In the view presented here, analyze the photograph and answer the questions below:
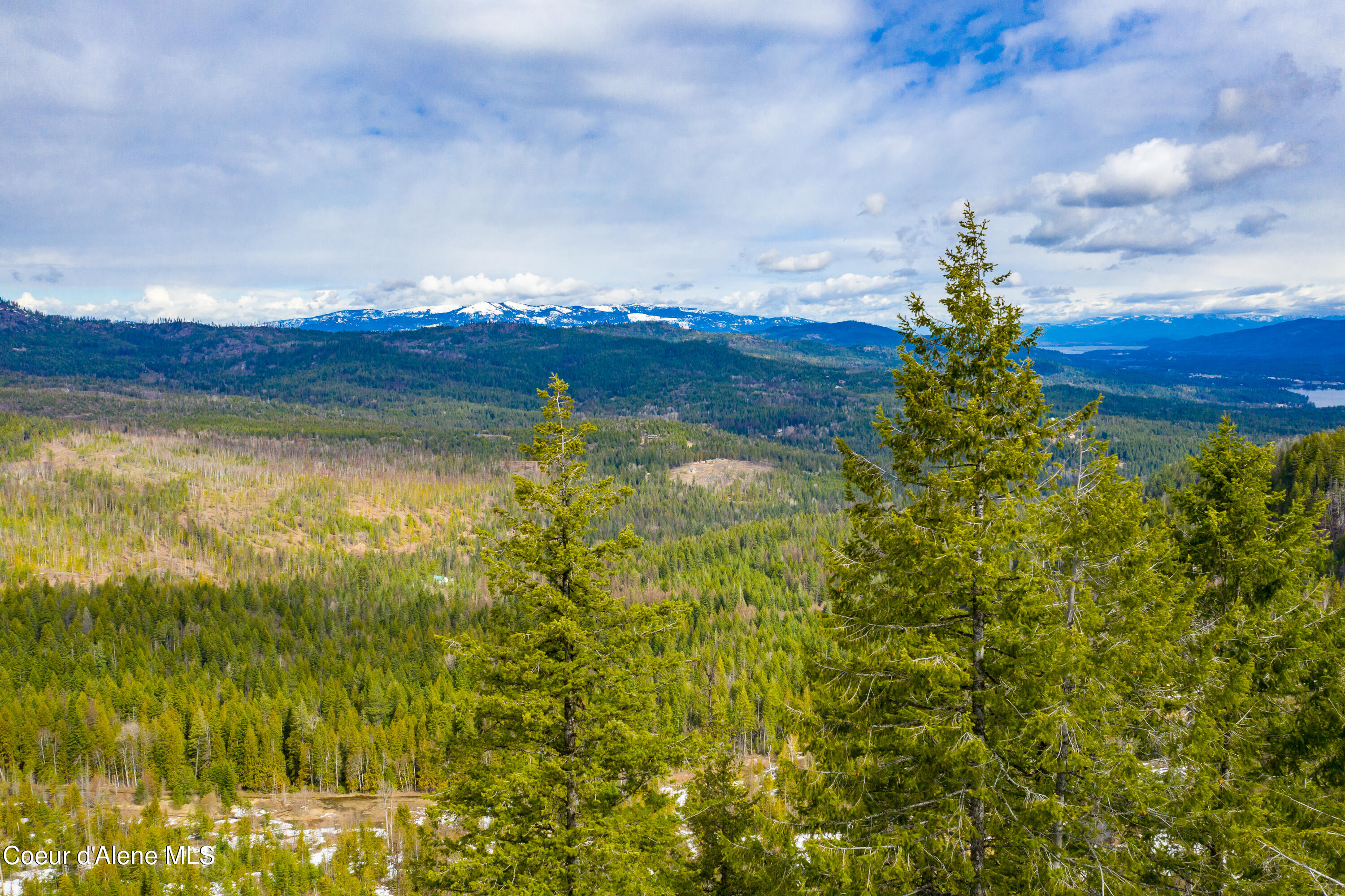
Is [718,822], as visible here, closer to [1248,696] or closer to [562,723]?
[562,723]

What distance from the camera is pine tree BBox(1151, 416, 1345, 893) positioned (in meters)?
13.6

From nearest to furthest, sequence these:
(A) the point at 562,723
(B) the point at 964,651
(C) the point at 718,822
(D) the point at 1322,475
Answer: (B) the point at 964,651 < (A) the point at 562,723 < (C) the point at 718,822 < (D) the point at 1322,475

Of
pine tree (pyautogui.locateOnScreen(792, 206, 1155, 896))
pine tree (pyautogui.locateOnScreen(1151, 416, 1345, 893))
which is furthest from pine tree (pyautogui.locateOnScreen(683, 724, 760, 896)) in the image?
pine tree (pyautogui.locateOnScreen(1151, 416, 1345, 893))

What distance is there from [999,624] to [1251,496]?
13648mm

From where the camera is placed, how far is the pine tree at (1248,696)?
1356 cm

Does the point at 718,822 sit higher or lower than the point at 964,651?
lower

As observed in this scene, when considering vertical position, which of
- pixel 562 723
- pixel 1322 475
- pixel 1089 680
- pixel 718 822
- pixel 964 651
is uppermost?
pixel 964 651

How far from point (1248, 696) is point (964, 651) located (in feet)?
36.2

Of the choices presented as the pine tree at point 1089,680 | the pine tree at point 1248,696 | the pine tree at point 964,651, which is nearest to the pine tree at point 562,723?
the pine tree at point 964,651

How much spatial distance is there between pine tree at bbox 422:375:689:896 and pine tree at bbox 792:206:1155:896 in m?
4.40

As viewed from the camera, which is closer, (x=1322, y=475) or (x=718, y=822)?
(x=718, y=822)

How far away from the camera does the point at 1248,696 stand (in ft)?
58.8

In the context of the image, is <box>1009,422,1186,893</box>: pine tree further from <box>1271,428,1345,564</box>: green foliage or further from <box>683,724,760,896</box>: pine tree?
<box>1271,428,1345,564</box>: green foliage

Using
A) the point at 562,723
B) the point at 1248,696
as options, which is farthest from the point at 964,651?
the point at 1248,696
